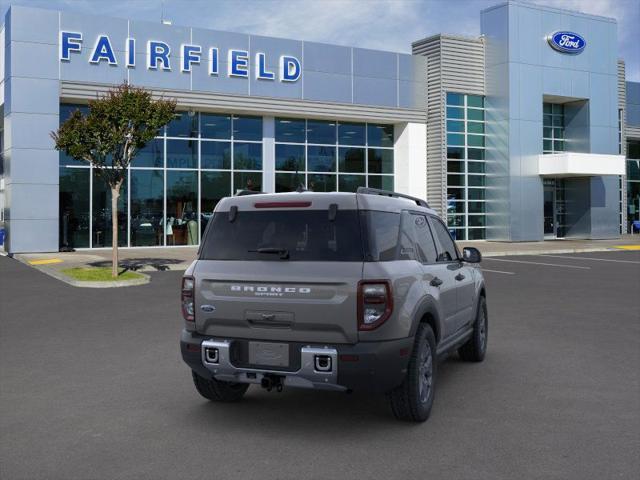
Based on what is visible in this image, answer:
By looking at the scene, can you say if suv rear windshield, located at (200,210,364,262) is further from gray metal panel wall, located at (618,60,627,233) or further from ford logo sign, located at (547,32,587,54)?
gray metal panel wall, located at (618,60,627,233)

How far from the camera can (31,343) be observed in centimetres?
860

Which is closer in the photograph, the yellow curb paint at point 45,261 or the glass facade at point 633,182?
the yellow curb paint at point 45,261

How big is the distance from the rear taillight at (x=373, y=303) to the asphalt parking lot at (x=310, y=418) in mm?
848

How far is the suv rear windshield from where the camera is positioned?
5.04 meters

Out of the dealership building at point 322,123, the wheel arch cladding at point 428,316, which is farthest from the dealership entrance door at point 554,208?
the wheel arch cladding at point 428,316

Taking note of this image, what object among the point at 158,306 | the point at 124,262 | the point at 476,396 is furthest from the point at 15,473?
the point at 124,262

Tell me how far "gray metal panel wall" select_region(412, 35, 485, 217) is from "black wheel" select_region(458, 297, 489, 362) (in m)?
22.8

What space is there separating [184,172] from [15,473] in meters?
23.0

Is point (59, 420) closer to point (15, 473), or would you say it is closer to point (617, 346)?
point (15, 473)

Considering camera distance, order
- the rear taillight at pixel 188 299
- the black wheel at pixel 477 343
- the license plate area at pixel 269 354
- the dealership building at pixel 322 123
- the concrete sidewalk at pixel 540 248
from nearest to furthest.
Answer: the license plate area at pixel 269 354, the rear taillight at pixel 188 299, the black wheel at pixel 477 343, the dealership building at pixel 322 123, the concrete sidewalk at pixel 540 248

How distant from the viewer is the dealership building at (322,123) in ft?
78.1

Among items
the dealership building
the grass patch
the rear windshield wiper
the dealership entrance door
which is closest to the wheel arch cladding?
the rear windshield wiper

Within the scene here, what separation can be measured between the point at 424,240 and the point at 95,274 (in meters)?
11.8

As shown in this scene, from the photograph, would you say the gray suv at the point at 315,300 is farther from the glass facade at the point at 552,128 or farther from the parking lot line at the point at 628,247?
the glass facade at the point at 552,128
